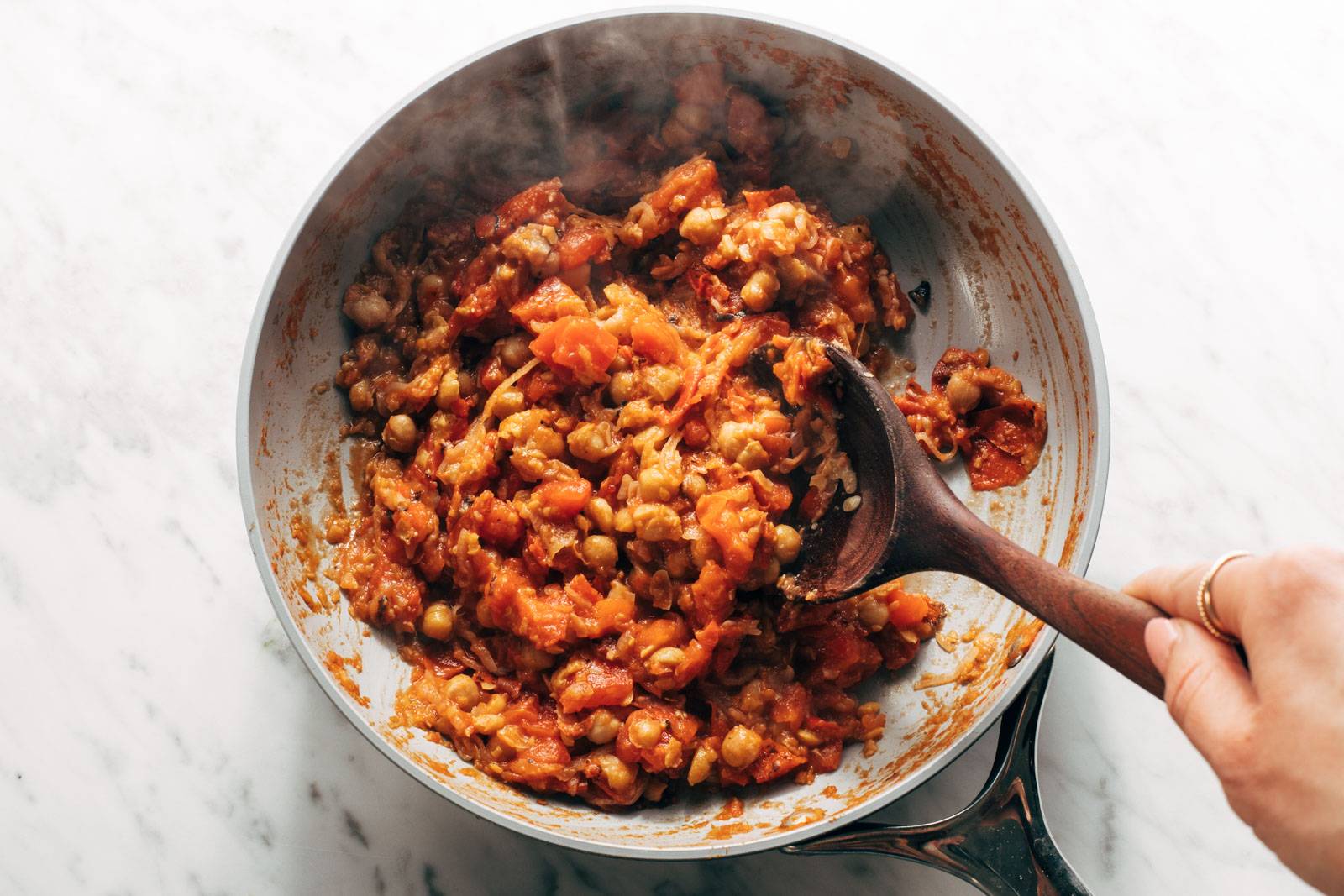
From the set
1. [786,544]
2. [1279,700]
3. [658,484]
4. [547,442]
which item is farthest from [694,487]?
[1279,700]

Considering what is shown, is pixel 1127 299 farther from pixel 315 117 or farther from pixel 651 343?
pixel 315 117

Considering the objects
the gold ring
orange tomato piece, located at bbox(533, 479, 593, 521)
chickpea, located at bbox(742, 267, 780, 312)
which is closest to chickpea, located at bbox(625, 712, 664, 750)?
orange tomato piece, located at bbox(533, 479, 593, 521)

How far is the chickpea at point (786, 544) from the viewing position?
3.40 meters

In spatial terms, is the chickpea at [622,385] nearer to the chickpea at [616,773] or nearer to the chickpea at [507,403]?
the chickpea at [507,403]

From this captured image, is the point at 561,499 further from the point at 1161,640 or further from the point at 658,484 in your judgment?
the point at 1161,640

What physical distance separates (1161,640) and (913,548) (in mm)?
972

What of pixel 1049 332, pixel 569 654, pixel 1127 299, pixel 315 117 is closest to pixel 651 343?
pixel 569 654

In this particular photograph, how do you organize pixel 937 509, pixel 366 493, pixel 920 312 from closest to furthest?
pixel 937 509, pixel 366 493, pixel 920 312

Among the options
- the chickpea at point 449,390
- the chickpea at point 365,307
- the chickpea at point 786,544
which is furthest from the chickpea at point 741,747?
the chickpea at point 365,307

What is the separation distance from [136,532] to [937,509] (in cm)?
289

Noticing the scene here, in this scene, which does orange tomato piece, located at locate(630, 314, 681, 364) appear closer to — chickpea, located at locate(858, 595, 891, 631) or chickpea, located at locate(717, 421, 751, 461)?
chickpea, located at locate(717, 421, 751, 461)

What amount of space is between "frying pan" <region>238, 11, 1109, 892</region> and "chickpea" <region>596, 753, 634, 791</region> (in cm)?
15

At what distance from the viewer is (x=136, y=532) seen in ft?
12.6

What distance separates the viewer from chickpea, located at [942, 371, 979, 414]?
3604 mm
